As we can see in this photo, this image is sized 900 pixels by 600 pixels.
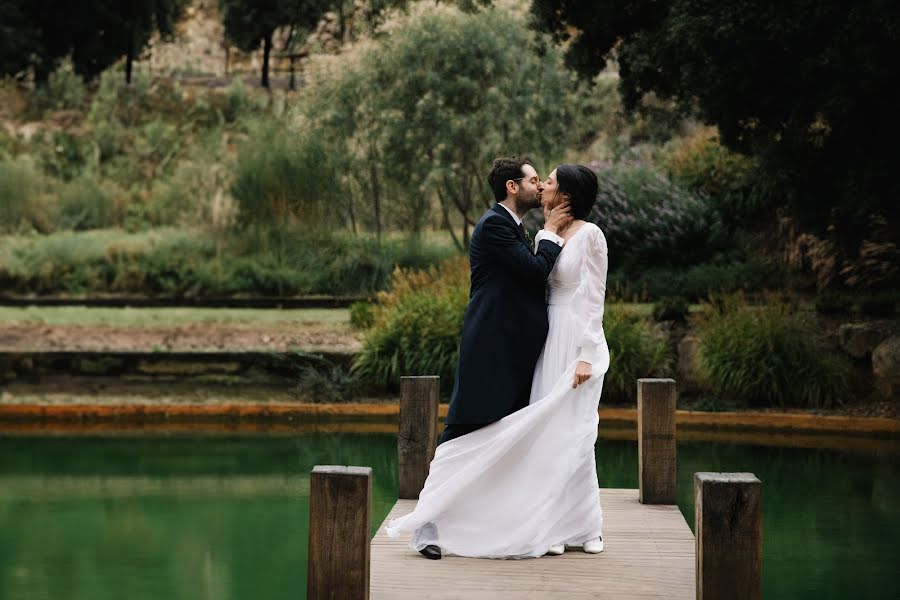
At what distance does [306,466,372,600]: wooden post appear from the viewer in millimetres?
3893

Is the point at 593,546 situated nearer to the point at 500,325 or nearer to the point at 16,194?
the point at 500,325

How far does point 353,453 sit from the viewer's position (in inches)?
398

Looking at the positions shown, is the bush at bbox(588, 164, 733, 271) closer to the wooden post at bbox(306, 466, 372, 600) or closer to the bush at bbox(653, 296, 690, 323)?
the bush at bbox(653, 296, 690, 323)

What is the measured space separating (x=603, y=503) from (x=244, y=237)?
1079cm

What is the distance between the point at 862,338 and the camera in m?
11.5

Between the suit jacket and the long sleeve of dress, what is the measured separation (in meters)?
0.14

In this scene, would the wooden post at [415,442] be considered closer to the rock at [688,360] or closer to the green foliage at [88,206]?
the rock at [688,360]

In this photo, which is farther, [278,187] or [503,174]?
[278,187]

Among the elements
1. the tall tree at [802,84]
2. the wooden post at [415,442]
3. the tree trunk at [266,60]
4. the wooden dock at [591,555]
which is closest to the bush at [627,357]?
the tall tree at [802,84]

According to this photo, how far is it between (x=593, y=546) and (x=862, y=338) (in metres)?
7.03

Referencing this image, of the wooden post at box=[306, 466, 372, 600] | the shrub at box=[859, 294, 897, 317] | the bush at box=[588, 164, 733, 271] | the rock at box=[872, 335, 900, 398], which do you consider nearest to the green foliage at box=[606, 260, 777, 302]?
the bush at box=[588, 164, 733, 271]

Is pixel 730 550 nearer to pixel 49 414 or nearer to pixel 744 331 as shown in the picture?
pixel 744 331

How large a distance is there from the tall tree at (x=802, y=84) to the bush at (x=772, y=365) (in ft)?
3.60

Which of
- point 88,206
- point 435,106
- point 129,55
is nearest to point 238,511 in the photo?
point 435,106
